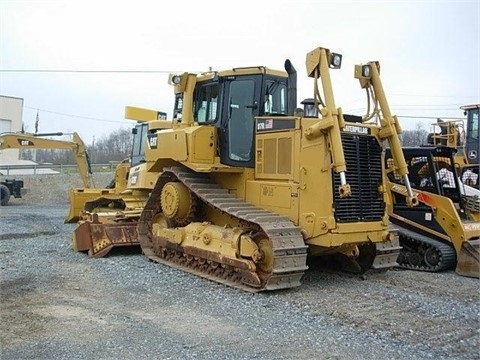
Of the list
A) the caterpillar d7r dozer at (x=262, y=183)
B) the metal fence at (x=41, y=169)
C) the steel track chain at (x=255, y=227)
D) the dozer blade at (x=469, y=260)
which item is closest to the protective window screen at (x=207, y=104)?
the caterpillar d7r dozer at (x=262, y=183)

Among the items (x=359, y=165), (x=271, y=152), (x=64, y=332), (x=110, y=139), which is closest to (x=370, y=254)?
(x=359, y=165)

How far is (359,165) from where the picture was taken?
7402 millimetres

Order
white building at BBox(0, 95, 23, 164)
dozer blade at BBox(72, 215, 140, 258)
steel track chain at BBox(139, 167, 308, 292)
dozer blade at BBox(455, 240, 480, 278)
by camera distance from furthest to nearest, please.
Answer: white building at BBox(0, 95, 23, 164) → dozer blade at BBox(72, 215, 140, 258) → dozer blade at BBox(455, 240, 480, 278) → steel track chain at BBox(139, 167, 308, 292)

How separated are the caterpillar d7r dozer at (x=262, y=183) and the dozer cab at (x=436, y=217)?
3.76 ft

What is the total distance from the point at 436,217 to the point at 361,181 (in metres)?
2.40

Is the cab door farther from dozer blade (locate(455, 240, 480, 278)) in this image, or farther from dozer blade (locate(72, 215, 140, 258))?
dozer blade (locate(455, 240, 480, 278))

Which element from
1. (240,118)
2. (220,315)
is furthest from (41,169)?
(220,315)

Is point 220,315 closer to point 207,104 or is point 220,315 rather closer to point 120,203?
point 207,104

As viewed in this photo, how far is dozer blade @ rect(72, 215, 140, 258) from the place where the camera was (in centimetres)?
967

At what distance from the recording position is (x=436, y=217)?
Result: 9078 millimetres

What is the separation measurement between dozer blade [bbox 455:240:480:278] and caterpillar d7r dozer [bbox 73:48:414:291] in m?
1.25

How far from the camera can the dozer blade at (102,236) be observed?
31.7ft

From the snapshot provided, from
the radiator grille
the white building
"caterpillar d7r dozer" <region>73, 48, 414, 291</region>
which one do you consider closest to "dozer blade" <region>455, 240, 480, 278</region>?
"caterpillar d7r dozer" <region>73, 48, 414, 291</region>

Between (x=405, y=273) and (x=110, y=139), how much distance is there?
53114 millimetres
